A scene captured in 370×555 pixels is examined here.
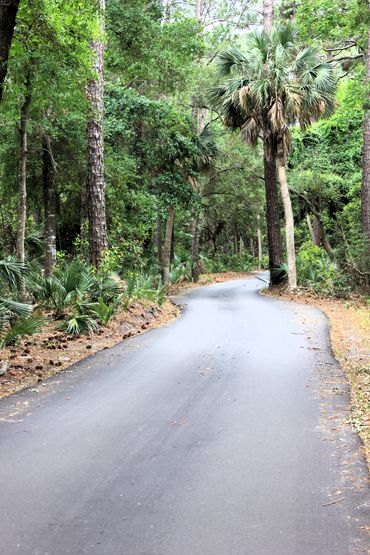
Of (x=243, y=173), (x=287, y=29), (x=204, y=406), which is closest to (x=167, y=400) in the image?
(x=204, y=406)

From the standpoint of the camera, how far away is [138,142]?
21625mm

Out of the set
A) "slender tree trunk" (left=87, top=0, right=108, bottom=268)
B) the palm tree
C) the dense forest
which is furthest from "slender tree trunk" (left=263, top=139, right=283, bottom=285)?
"slender tree trunk" (left=87, top=0, right=108, bottom=268)

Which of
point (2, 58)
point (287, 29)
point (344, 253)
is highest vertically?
point (287, 29)

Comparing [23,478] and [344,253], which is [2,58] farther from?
[344,253]

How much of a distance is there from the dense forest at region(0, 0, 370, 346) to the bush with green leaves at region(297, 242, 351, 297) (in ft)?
0.21

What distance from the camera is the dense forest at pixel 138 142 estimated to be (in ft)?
36.3

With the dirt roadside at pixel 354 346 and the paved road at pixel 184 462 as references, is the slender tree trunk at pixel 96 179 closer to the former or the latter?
the paved road at pixel 184 462

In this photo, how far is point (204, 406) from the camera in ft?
21.0

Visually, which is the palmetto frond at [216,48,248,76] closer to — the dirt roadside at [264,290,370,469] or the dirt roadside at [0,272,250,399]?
the dirt roadside at [264,290,370,469]

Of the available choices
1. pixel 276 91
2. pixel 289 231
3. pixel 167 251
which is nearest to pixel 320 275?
pixel 289 231

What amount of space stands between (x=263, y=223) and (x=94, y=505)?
152ft

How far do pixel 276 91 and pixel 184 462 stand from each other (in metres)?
17.6

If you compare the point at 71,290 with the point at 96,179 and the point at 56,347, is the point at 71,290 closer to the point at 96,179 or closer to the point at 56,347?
the point at 56,347

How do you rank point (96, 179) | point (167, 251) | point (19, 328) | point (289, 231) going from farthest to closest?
point (167, 251), point (289, 231), point (96, 179), point (19, 328)
